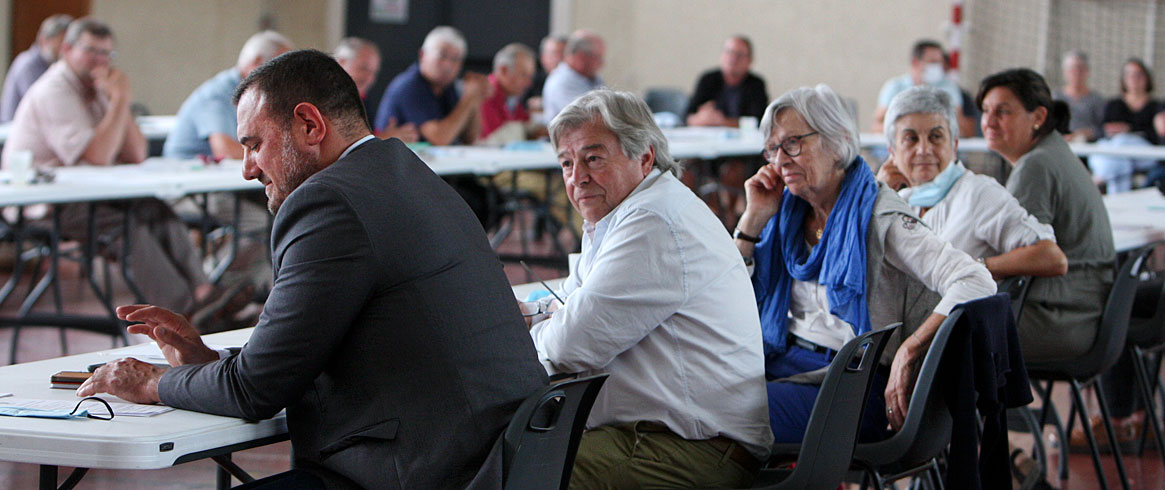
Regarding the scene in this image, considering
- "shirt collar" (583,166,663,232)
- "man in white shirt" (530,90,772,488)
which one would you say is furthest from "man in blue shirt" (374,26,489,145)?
"man in white shirt" (530,90,772,488)

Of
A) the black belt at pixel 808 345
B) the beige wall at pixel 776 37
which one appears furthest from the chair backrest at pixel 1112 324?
the beige wall at pixel 776 37

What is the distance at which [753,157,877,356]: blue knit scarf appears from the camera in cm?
243

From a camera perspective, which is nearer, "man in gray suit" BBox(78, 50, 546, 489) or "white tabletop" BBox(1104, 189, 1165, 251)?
"man in gray suit" BBox(78, 50, 546, 489)

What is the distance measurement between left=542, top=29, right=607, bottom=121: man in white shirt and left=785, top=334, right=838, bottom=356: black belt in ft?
16.2

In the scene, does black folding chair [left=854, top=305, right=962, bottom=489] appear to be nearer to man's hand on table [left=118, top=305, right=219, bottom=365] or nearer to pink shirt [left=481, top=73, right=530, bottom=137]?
man's hand on table [left=118, top=305, right=219, bottom=365]

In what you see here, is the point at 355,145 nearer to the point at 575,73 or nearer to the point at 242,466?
the point at 242,466

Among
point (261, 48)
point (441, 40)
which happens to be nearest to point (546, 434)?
point (261, 48)

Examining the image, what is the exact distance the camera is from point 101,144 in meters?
5.23

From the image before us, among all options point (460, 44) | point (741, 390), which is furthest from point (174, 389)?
point (460, 44)

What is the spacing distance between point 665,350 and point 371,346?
60 centimetres

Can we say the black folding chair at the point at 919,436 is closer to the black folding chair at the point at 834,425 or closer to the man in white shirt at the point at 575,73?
the black folding chair at the point at 834,425

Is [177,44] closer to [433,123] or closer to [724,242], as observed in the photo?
[433,123]

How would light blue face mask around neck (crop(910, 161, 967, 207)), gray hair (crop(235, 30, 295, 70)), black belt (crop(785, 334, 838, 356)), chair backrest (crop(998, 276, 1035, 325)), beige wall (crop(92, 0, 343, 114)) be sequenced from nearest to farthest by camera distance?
black belt (crop(785, 334, 838, 356)) < chair backrest (crop(998, 276, 1035, 325)) < light blue face mask around neck (crop(910, 161, 967, 207)) < gray hair (crop(235, 30, 295, 70)) < beige wall (crop(92, 0, 343, 114))

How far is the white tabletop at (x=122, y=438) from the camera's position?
57.1 inches
